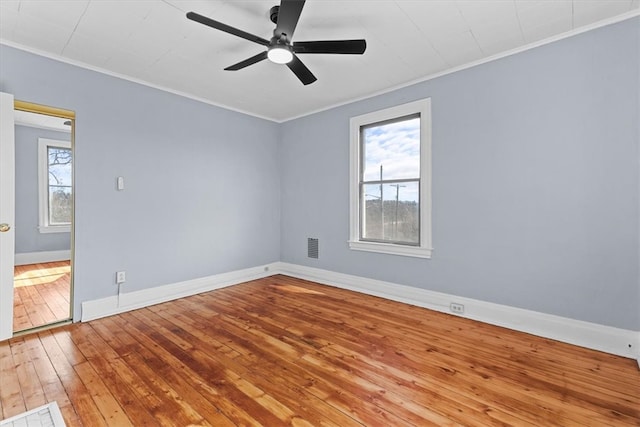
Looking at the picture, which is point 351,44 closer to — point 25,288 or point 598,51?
point 598,51

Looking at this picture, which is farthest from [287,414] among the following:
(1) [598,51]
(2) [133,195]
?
(1) [598,51]

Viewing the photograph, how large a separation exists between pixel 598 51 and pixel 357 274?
336 cm

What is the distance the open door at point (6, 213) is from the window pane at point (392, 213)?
380cm

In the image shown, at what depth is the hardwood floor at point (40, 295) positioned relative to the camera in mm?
3127

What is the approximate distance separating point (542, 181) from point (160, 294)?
444cm

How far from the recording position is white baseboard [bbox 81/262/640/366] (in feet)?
8.01

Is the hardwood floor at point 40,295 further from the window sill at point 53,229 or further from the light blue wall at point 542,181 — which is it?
the light blue wall at point 542,181

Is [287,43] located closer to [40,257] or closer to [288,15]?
[288,15]

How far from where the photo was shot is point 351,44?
219cm

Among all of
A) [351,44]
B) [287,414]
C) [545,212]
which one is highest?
[351,44]

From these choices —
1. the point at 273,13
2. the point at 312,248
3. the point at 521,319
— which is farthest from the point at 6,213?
the point at 521,319

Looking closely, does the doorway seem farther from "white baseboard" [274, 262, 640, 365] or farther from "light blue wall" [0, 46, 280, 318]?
"white baseboard" [274, 262, 640, 365]

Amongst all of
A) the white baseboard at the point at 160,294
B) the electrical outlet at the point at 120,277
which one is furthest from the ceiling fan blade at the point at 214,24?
the white baseboard at the point at 160,294

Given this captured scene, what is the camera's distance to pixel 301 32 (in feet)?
8.32
